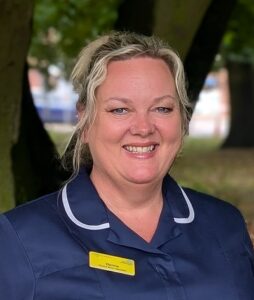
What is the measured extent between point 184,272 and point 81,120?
594 mm

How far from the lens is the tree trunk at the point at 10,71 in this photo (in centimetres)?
441

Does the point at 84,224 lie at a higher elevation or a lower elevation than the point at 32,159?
higher

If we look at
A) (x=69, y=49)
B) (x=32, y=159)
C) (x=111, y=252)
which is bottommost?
(x=69, y=49)

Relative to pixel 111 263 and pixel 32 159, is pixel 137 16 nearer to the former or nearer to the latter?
pixel 32 159

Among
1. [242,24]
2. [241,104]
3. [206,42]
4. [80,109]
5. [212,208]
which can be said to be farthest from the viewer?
[241,104]

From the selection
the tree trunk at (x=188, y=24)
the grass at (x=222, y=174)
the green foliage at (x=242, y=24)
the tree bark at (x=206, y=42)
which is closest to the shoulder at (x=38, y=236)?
the tree trunk at (x=188, y=24)

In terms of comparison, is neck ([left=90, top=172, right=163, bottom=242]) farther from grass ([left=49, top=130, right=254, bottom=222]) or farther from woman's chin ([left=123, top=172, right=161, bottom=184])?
grass ([left=49, top=130, right=254, bottom=222])

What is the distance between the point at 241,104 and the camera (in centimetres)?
2261

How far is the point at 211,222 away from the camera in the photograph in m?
2.65

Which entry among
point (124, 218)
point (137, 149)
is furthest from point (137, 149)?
point (124, 218)

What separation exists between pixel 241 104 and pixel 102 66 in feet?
67.1

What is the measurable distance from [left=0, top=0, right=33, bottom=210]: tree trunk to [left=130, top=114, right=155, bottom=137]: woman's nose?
7.02 feet

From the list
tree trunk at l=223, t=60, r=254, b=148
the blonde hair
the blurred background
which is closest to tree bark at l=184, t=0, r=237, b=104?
the blurred background

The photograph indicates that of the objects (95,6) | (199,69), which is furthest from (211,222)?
(95,6)
